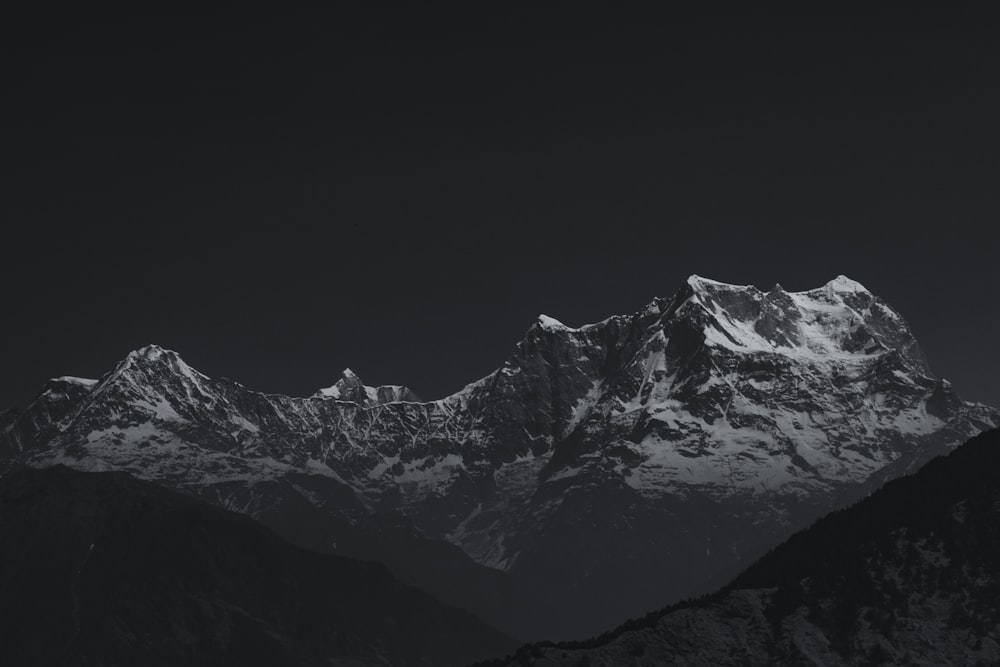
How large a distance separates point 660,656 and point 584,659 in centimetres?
890

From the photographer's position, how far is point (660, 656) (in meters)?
200

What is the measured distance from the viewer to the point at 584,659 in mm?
198125
